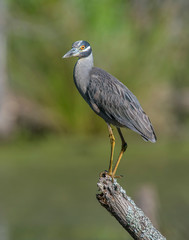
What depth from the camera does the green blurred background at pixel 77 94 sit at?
7.10 m

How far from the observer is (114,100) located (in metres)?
2.88

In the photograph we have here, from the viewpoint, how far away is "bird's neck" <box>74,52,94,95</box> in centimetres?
282

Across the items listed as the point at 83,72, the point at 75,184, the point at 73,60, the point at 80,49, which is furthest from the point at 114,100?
the point at 73,60

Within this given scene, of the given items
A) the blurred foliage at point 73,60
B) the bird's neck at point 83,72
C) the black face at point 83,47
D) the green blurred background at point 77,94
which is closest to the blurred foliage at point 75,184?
the green blurred background at point 77,94

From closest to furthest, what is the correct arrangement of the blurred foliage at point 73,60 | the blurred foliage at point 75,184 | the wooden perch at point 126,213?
1. the wooden perch at point 126,213
2. the blurred foliage at point 75,184
3. the blurred foliage at point 73,60

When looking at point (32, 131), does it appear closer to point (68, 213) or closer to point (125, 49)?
point (125, 49)

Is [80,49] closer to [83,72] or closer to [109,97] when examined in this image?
[83,72]

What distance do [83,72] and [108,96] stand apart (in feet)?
0.61

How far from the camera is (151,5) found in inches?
288

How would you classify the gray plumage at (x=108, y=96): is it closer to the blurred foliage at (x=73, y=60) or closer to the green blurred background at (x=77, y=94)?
the green blurred background at (x=77, y=94)

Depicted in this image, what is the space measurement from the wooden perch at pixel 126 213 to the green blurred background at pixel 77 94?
4139 mm

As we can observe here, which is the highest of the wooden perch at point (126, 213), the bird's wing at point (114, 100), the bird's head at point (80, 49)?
the bird's head at point (80, 49)

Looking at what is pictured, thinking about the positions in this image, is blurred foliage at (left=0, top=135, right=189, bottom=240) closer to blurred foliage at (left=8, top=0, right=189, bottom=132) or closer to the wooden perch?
blurred foliage at (left=8, top=0, right=189, bottom=132)

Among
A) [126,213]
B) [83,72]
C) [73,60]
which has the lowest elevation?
[126,213]
